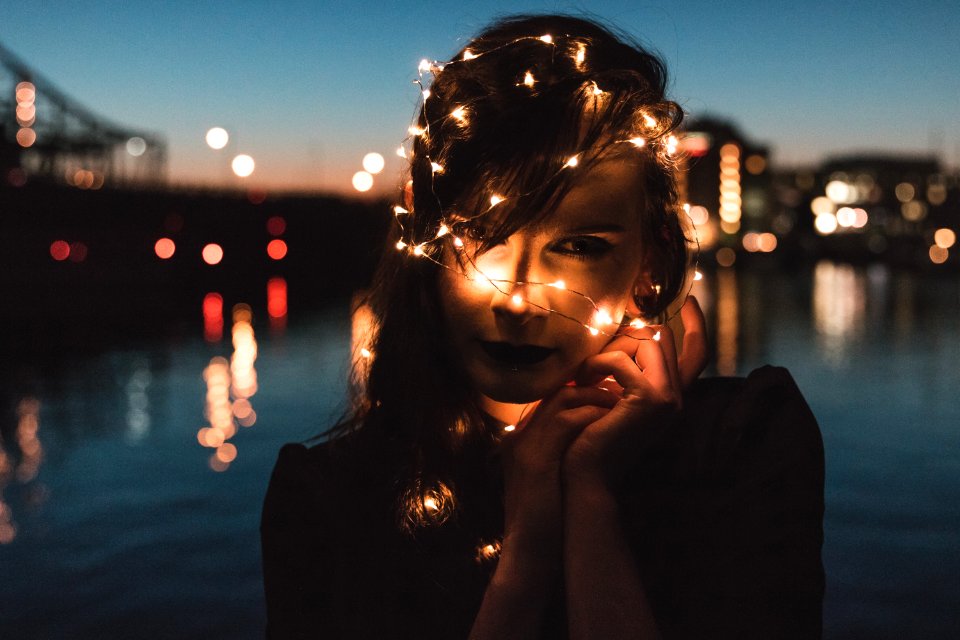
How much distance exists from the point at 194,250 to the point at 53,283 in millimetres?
16650

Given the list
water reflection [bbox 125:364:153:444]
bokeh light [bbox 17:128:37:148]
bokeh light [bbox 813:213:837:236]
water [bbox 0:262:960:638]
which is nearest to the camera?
water [bbox 0:262:960:638]

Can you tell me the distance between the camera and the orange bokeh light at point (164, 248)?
46.6m

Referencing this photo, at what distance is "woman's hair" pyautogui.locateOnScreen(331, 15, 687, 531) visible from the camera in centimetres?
153

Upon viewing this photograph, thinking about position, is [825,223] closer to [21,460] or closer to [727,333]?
[727,333]

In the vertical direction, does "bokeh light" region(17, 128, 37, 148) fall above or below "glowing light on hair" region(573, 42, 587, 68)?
above

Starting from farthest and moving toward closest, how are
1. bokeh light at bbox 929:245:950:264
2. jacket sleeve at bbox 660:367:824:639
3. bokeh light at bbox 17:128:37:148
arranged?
bokeh light at bbox 929:245:950:264 → bokeh light at bbox 17:128:37:148 → jacket sleeve at bbox 660:367:824:639

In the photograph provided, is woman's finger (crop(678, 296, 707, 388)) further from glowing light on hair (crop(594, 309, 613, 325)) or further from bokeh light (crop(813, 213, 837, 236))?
bokeh light (crop(813, 213, 837, 236))

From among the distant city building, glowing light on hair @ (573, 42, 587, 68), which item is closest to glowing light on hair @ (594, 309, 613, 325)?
glowing light on hair @ (573, 42, 587, 68)

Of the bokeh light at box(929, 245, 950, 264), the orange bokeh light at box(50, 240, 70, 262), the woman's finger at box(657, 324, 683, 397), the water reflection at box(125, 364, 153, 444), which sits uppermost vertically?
the woman's finger at box(657, 324, 683, 397)

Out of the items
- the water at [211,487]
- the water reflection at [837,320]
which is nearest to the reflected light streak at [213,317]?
the water at [211,487]

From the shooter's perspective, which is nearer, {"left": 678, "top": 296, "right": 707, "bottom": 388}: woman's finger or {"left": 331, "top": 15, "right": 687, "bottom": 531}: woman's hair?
{"left": 331, "top": 15, "right": 687, "bottom": 531}: woman's hair

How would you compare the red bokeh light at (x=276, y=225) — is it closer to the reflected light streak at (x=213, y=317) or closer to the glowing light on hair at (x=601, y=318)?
the reflected light streak at (x=213, y=317)

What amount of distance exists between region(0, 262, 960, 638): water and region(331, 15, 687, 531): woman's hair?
1267mm

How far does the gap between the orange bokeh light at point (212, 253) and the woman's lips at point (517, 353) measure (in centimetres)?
5641
